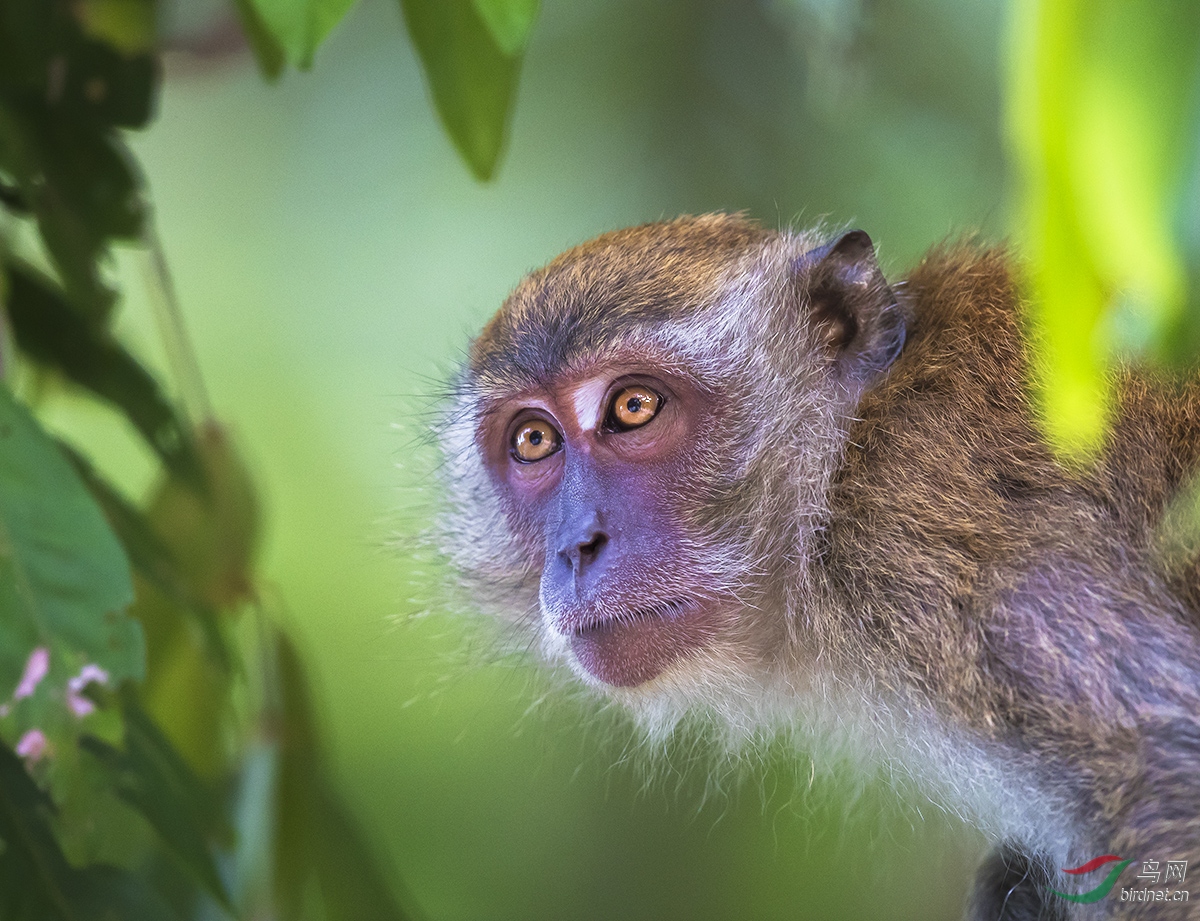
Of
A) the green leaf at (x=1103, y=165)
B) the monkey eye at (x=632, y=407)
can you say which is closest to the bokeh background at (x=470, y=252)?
the monkey eye at (x=632, y=407)

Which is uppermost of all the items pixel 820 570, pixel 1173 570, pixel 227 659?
pixel 1173 570

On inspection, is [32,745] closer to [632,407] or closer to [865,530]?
[632,407]

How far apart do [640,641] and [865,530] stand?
0.48 metres

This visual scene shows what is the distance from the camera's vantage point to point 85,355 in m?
2.34

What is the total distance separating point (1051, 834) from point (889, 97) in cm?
340

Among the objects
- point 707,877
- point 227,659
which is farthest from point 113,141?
point 707,877

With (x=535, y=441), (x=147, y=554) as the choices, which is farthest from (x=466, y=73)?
(x=147, y=554)

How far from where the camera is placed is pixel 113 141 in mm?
2408

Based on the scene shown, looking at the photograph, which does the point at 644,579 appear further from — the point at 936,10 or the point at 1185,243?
the point at 936,10

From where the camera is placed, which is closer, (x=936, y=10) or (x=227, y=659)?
(x=227, y=659)

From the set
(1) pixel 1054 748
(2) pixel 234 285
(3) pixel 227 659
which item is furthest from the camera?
(2) pixel 234 285

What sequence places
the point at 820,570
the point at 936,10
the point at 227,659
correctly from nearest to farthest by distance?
the point at 820,570, the point at 227,659, the point at 936,10
